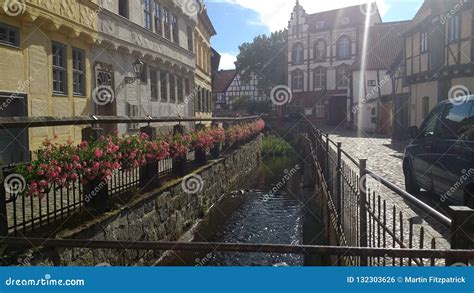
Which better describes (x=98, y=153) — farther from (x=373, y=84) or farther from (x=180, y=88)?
(x=373, y=84)

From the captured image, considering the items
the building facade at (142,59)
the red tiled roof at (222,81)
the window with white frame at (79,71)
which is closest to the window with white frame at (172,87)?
the building facade at (142,59)

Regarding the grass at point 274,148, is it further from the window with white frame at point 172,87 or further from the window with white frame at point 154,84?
the window with white frame at point 154,84

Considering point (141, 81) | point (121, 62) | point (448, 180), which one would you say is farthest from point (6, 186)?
point (141, 81)

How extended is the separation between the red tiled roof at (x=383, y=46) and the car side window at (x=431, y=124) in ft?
87.4

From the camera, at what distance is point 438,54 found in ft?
61.8

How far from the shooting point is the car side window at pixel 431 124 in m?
7.46

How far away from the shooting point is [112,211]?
5.88m

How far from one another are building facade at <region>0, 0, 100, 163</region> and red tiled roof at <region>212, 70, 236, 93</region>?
47805 millimetres

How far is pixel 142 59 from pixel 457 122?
14.3 metres

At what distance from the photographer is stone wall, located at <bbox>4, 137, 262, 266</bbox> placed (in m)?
4.49

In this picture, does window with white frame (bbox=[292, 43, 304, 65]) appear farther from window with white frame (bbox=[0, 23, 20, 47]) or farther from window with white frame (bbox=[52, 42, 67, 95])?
window with white frame (bbox=[0, 23, 20, 47])

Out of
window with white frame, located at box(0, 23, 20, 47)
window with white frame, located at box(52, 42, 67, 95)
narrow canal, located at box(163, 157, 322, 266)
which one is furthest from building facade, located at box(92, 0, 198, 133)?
narrow canal, located at box(163, 157, 322, 266)

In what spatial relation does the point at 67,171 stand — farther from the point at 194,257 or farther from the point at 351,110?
the point at 351,110

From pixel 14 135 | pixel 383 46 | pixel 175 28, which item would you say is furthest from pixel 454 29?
pixel 383 46
